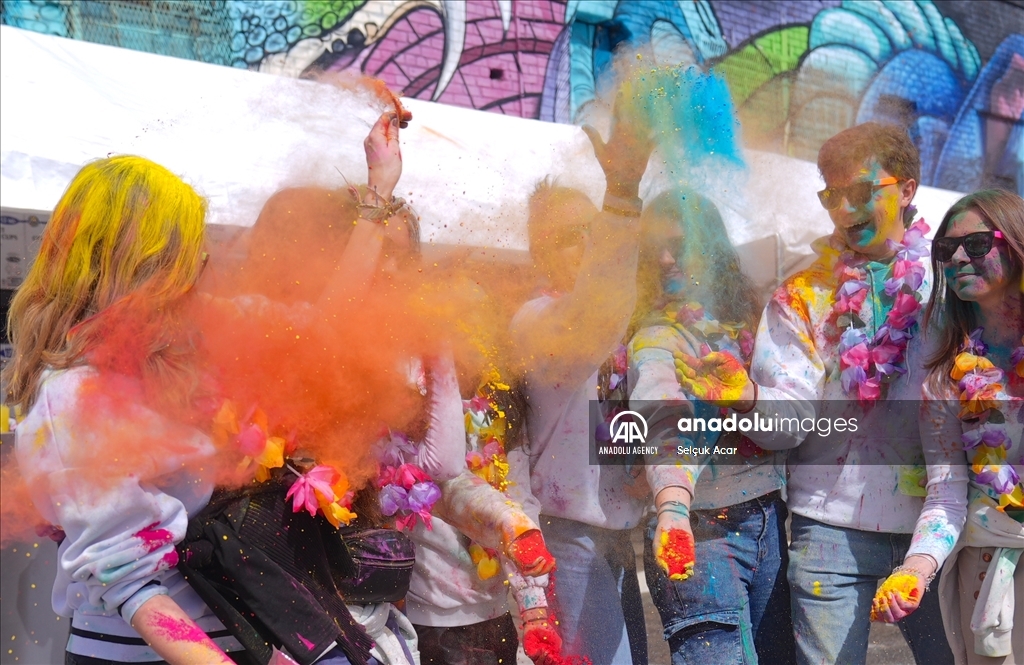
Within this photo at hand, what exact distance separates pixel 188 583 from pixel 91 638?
187 mm

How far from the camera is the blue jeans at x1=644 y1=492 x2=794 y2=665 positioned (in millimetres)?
2193

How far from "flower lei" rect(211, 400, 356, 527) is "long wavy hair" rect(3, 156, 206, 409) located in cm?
11

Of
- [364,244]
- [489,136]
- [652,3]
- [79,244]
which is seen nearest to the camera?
[79,244]

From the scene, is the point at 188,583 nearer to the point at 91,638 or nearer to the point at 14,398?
the point at 91,638

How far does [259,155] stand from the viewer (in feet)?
7.01

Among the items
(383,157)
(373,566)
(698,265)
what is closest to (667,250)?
(698,265)

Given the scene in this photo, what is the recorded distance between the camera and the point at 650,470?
228cm

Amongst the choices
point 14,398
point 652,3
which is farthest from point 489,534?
point 652,3

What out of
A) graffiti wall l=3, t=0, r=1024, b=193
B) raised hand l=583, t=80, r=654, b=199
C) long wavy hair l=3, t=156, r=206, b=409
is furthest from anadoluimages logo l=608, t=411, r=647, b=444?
graffiti wall l=3, t=0, r=1024, b=193

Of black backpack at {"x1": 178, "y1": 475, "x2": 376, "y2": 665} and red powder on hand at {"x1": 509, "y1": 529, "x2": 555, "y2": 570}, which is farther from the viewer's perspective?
red powder on hand at {"x1": 509, "y1": 529, "x2": 555, "y2": 570}

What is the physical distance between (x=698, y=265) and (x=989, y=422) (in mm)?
832

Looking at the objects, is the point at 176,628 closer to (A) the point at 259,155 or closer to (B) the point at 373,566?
(B) the point at 373,566

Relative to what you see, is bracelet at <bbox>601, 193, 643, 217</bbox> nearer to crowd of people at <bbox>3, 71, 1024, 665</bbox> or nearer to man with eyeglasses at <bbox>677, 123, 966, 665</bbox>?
crowd of people at <bbox>3, 71, 1024, 665</bbox>

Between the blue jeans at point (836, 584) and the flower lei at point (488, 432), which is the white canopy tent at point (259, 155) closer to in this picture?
the flower lei at point (488, 432)
